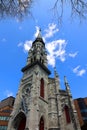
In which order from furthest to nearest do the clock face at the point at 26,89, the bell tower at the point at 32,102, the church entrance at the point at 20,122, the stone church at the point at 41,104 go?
the clock face at the point at 26,89 → the church entrance at the point at 20,122 → the stone church at the point at 41,104 → the bell tower at the point at 32,102

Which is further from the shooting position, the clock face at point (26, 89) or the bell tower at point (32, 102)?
the clock face at point (26, 89)

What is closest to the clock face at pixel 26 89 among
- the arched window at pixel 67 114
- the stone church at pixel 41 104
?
the stone church at pixel 41 104

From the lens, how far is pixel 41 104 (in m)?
24.2

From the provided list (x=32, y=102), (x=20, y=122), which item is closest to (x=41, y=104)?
(x=32, y=102)

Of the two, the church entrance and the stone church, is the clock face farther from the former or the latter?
the church entrance

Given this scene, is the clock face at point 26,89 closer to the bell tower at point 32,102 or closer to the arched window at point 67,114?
the bell tower at point 32,102

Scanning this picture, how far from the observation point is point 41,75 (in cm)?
2978

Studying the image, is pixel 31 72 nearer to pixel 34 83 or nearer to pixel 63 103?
pixel 34 83

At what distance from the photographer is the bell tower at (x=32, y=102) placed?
70.0 ft

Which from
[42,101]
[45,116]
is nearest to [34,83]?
[42,101]

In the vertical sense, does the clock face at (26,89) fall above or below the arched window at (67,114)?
A: above

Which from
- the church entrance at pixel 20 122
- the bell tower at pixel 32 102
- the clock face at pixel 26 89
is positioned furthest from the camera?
the clock face at pixel 26 89

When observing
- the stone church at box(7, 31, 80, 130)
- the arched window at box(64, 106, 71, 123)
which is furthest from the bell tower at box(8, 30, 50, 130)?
the arched window at box(64, 106, 71, 123)

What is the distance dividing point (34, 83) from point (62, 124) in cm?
912
